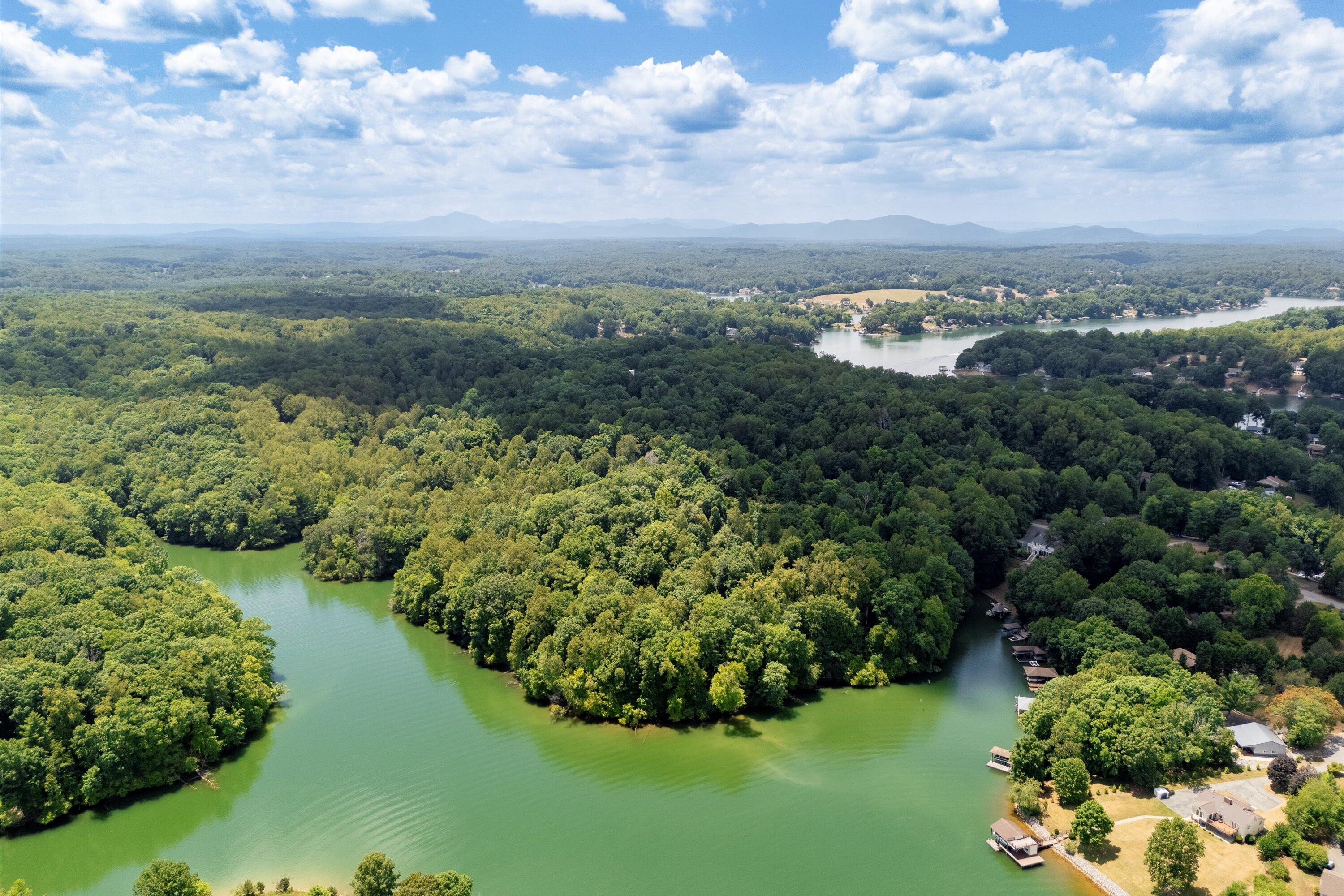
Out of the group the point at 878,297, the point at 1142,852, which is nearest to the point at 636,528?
the point at 1142,852

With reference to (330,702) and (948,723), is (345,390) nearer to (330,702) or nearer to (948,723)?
(330,702)

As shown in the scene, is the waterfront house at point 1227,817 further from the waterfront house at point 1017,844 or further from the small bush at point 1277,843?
the waterfront house at point 1017,844

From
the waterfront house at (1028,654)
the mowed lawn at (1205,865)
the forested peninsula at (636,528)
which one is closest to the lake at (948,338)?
the forested peninsula at (636,528)

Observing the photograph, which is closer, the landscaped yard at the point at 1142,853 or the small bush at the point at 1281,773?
the landscaped yard at the point at 1142,853

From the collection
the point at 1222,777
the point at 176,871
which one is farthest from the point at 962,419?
the point at 176,871

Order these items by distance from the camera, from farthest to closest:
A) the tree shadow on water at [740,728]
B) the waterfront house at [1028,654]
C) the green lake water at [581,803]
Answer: the waterfront house at [1028,654] < the tree shadow on water at [740,728] < the green lake water at [581,803]

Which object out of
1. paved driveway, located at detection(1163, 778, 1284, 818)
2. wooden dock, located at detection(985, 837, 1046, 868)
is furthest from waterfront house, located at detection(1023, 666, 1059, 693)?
wooden dock, located at detection(985, 837, 1046, 868)
